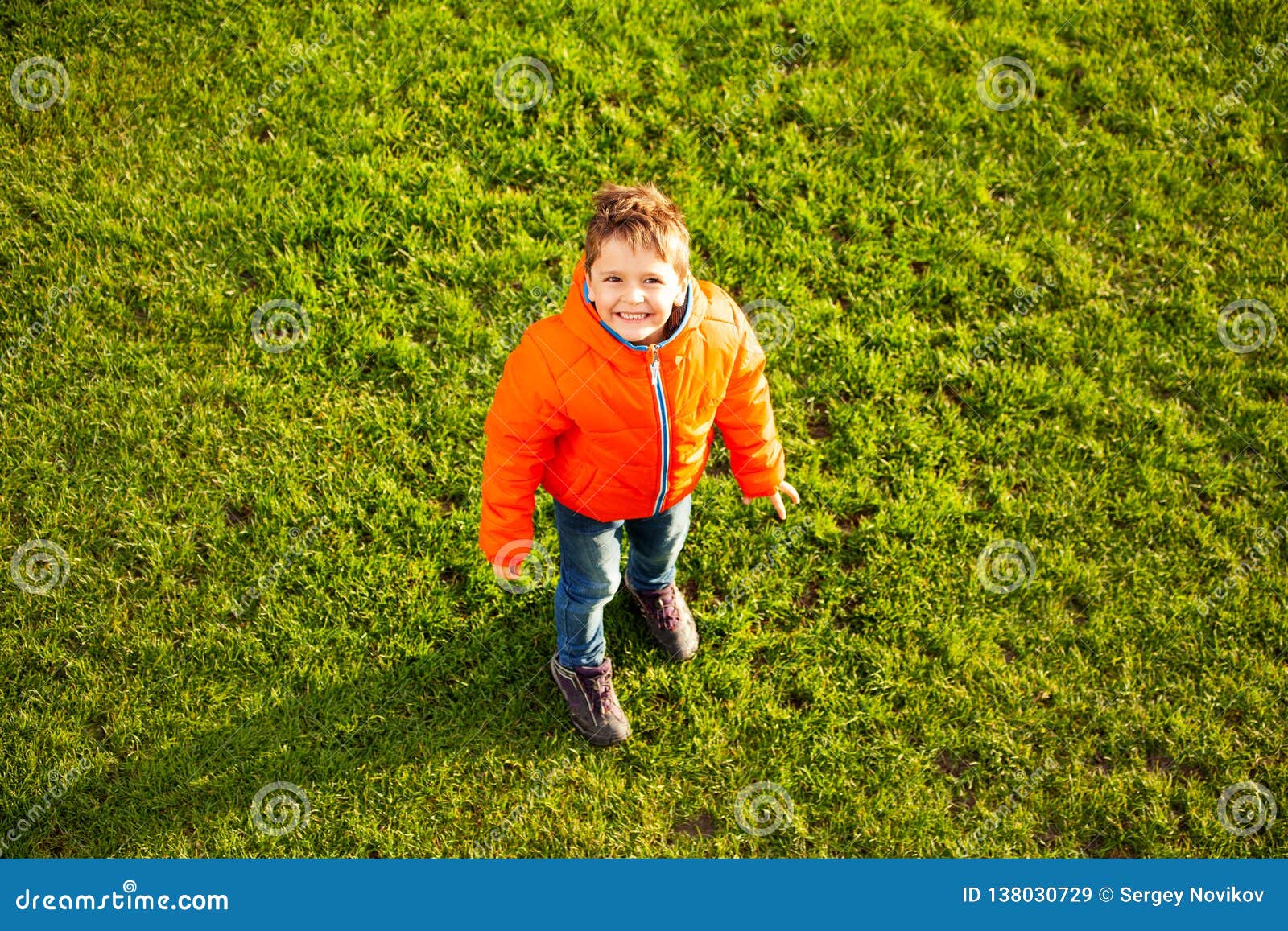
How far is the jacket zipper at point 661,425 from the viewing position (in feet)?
10.7

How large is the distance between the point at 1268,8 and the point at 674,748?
503 centimetres

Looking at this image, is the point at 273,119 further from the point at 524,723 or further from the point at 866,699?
the point at 866,699

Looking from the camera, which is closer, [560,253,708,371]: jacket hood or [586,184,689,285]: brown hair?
[586,184,689,285]: brown hair

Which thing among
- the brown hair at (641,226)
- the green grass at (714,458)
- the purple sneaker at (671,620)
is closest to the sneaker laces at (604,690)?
the green grass at (714,458)

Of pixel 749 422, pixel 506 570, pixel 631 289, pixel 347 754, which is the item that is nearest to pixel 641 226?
pixel 631 289

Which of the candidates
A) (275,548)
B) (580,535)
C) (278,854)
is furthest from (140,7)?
(278,854)

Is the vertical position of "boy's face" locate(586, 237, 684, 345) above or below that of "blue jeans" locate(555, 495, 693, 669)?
above

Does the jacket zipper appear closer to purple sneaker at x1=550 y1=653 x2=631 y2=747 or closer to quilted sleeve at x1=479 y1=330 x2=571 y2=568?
quilted sleeve at x1=479 y1=330 x2=571 y2=568

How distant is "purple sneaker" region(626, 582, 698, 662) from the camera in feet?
13.9

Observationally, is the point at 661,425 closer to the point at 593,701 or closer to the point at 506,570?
the point at 506,570

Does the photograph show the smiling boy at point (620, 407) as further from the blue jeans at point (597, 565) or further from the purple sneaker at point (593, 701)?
the purple sneaker at point (593, 701)

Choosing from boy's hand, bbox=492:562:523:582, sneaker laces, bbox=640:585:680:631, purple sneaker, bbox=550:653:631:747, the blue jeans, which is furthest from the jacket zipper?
purple sneaker, bbox=550:653:631:747

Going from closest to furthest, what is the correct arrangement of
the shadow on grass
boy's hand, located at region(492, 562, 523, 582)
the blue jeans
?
boy's hand, located at region(492, 562, 523, 582) < the blue jeans < the shadow on grass

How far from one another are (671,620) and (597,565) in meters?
0.68
